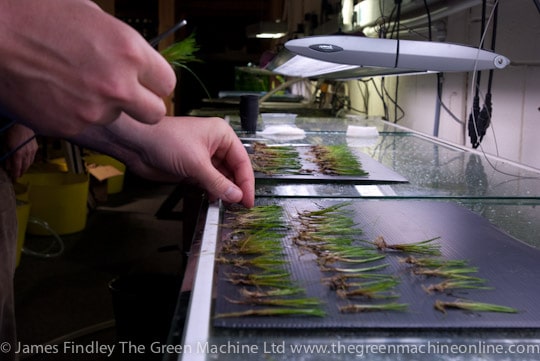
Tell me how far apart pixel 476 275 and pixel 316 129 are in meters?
2.28

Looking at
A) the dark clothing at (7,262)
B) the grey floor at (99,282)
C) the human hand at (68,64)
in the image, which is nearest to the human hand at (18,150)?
the dark clothing at (7,262)

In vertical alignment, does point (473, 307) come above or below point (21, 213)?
above

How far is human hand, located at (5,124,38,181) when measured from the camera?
5.92ft

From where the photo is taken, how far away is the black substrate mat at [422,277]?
0.70 m

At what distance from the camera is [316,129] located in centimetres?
311

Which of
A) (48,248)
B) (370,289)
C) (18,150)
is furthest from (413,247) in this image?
(48,248)

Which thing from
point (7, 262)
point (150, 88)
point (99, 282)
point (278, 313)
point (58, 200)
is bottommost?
point (99, 282)

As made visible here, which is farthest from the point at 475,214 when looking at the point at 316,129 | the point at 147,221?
the point at 147,221

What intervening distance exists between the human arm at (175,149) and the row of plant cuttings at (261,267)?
78 mm

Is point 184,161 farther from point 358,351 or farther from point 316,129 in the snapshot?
point 316,129

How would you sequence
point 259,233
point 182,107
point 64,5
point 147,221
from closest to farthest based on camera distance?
point 64,5
point 259,233
point 147,221
point 182,107

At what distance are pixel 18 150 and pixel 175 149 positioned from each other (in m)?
0.90

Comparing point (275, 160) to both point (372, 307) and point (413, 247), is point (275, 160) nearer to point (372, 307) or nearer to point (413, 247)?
point (413, 247)

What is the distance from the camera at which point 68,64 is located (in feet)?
2.04
